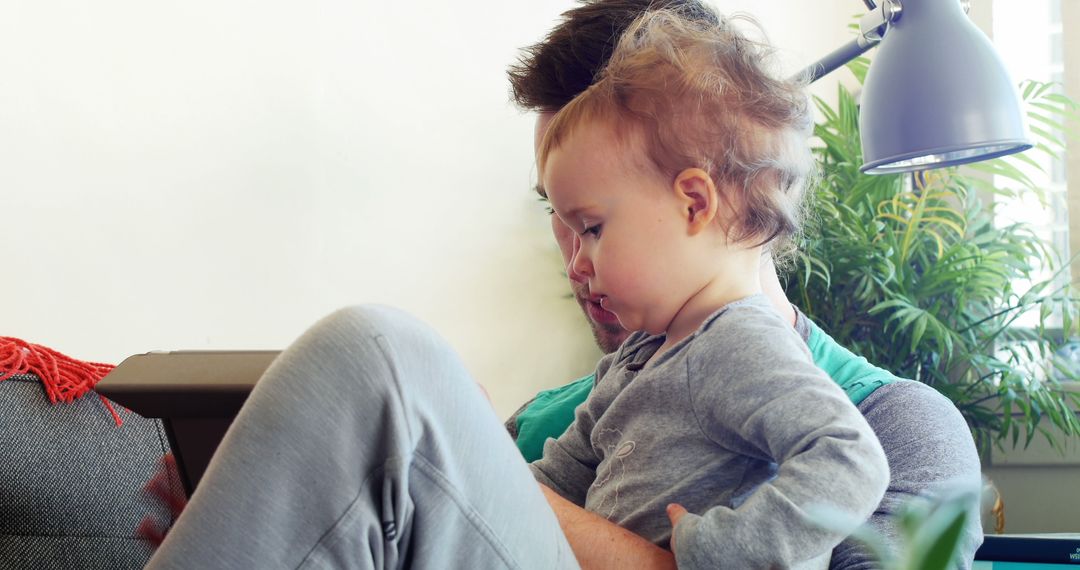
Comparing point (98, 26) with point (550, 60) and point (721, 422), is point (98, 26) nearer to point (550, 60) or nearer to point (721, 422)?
point (550, 60)

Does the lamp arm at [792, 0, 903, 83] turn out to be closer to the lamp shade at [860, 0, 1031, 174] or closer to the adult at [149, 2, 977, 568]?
the lamp shade at [860, 0, 1031, 174]

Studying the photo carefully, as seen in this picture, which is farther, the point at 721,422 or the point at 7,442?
the point at 7,442

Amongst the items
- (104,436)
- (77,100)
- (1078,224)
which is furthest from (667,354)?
(1078,224)

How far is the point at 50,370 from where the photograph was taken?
1.32m

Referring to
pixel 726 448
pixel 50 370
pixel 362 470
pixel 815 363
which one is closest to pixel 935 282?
pixel 815 363

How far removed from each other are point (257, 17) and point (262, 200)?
40 centimetres

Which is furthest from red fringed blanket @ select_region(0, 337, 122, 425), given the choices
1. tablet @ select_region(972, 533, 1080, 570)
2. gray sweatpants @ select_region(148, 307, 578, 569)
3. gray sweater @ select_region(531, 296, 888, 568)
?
tablet @ select_region(972, 533, 1080, 570)

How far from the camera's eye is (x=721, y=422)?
2.74ft

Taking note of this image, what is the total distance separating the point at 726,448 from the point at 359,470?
34 cm

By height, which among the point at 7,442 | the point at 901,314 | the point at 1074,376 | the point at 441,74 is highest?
the point at 441,74

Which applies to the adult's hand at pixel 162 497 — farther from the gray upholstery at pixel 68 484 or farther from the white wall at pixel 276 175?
the white wall at pixel 276 175

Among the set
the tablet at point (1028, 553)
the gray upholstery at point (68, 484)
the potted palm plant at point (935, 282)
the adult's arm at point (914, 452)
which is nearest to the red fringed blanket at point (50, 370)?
the gray upholstery at point (68, 484)

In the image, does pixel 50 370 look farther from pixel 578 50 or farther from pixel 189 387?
pixel 578 50

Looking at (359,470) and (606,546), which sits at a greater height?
(359,470)
